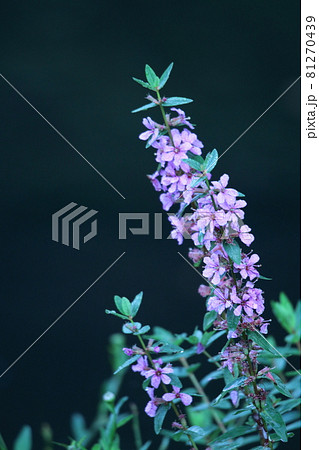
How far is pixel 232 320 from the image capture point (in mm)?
874

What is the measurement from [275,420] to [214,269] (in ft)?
0.76

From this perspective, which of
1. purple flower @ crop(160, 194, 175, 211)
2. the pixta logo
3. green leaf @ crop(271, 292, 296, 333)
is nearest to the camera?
purple flower @ crop(160, 194, 175, 211)

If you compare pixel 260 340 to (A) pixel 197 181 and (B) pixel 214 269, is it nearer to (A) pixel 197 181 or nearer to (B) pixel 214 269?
(B) pixel 214 269

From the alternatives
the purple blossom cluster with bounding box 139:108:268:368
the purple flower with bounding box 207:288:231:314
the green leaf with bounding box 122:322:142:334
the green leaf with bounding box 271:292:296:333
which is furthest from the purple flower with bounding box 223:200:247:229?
the green leaf with bounding box 271:292:296:333

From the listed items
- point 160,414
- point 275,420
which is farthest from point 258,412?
point 160,414

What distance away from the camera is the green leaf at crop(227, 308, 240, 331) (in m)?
0.87

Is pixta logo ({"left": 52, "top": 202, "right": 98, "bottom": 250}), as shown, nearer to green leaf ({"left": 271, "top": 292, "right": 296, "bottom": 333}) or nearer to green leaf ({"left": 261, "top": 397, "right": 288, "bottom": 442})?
green leaf ({"left": 271, "top": 292, "right": 296, "bottom": 333})

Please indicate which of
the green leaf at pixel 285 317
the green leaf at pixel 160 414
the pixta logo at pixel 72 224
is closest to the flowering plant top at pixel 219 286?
the green leaf at pixel 160 414

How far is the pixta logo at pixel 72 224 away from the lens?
193 centimetres

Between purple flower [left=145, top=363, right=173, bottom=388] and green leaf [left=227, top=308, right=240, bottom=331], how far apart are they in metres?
0.11

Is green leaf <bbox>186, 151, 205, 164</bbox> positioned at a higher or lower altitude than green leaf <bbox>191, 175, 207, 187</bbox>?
higher

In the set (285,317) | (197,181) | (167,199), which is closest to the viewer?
(197,181)
